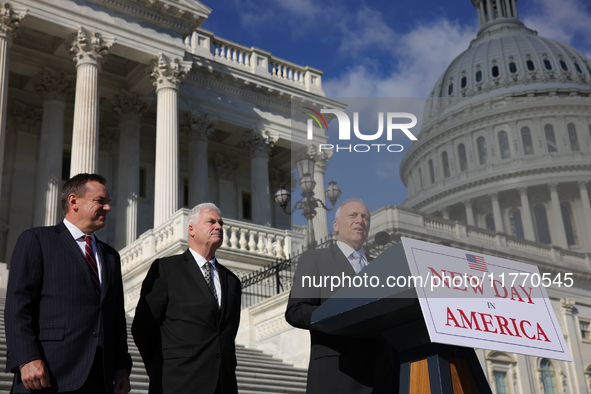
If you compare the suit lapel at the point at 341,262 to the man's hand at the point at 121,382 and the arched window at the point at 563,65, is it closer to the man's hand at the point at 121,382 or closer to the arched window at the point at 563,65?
the man's hand at the point at 121,382

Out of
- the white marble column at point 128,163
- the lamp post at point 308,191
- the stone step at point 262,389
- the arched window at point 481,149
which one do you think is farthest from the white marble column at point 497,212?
the stone step at point 262,389

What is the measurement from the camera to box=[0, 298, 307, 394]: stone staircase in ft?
32.1

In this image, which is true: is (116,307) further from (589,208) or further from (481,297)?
(589,208)

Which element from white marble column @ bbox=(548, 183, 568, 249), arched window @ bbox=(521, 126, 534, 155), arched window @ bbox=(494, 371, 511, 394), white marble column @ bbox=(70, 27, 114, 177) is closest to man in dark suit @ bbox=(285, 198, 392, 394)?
white marble column @ bbox=(70, 27, 114, 177)

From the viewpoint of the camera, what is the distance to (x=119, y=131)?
2716 centimetres

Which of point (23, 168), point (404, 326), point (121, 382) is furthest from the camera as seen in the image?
point (23, 168)

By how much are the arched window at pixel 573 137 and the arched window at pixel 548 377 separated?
198ft

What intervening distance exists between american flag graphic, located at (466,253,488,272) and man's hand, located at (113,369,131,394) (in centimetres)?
244

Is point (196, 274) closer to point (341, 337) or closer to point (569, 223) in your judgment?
point (341, 337)

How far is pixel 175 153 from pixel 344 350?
60.8 ft

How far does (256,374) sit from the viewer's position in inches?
461

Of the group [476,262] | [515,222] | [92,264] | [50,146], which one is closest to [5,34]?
[50,146]

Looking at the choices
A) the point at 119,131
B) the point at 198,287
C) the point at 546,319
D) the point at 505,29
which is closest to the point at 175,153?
the point at 119,131

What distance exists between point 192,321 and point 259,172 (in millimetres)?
23692
